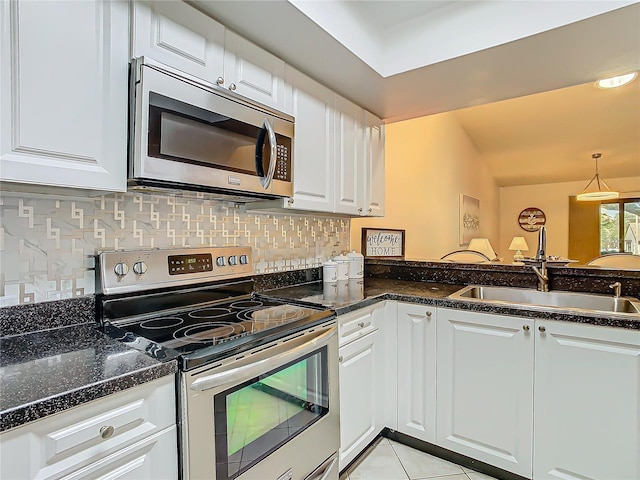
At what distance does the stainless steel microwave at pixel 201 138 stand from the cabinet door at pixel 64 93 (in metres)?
0.06

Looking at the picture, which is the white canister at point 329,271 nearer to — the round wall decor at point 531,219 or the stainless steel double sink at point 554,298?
the stainless steel double sink at point 554,298

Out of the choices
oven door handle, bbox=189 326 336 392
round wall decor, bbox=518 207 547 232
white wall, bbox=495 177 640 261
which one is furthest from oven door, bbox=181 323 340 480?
round wall decor, bbox=518 207 547 232

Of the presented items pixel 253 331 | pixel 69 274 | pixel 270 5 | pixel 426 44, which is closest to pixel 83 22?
pixel 270 5

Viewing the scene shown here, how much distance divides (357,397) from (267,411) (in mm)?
659

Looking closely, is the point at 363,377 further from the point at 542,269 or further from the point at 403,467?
the point at 542,269

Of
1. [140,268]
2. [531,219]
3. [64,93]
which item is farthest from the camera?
[531,219]

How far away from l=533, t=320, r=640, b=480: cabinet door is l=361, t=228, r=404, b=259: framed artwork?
1.49 metres

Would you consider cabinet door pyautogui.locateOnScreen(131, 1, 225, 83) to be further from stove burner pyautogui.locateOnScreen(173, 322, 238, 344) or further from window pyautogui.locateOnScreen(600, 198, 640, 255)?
window pyautogui.locateOnScreen(600, 198, 640, 255)

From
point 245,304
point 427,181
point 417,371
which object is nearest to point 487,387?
point 417,371

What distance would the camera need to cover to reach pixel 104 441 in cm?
85

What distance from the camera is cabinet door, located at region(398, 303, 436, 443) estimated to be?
1886 mm

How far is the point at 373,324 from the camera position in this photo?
192 cm

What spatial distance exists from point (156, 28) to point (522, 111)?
4.83 metres

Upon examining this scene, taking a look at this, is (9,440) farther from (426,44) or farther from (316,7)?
(426,44)
